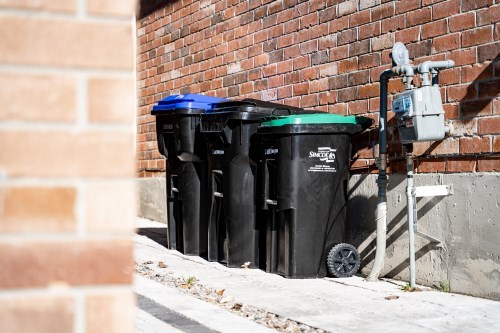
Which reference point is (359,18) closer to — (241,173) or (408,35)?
(408,35)

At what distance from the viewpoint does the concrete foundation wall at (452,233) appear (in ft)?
19.5

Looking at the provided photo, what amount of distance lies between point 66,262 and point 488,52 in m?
5.37

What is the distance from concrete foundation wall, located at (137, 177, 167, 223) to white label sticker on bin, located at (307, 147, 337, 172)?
16.4 ft

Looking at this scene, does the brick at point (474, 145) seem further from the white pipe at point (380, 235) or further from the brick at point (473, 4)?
the brick at point (473, 4)

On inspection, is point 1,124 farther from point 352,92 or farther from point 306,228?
point 352,92

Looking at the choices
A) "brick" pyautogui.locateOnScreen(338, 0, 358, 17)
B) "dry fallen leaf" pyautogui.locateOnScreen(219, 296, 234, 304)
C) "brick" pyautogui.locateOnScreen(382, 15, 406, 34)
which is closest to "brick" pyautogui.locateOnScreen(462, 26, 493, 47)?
"brick" pyautogui.locateOnScreen(382, 15, 406, 34)

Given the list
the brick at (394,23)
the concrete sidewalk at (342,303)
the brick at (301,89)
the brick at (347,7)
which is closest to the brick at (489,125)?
the concrete sidewalk at (342,303)

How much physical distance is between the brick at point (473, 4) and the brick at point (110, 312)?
5412mm

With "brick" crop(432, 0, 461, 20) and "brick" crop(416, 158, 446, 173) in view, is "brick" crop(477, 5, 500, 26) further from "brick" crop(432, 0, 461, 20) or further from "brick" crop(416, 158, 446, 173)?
"brick" crop(416, 158, 446, 173)

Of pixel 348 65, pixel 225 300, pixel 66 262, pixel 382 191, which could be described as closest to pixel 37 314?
pixel 66 262

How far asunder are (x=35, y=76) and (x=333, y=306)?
479 centimetres

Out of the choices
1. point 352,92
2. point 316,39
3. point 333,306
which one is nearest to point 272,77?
point 316,39

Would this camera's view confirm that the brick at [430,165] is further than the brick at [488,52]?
Yes

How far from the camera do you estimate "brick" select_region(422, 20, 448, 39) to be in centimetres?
653
